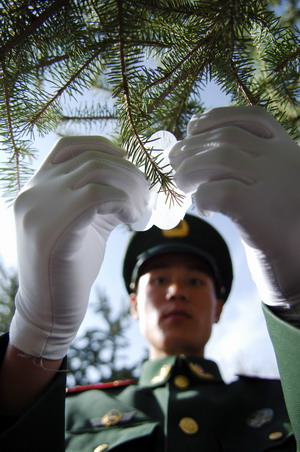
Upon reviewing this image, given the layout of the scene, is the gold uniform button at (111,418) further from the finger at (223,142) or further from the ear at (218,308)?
the finger at (223,142)

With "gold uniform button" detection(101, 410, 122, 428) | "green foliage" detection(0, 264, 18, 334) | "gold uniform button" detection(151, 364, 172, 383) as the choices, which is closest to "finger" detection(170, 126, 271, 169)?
"gold uniform button" detection(101, 410, 122, 428)

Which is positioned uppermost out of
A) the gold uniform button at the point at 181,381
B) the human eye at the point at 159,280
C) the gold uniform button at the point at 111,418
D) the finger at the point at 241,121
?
the finger at the point at 241,121

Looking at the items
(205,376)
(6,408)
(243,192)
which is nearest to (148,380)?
(205,376)

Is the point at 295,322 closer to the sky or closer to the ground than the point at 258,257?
closer to the ground

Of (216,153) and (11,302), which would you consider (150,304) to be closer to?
(216,153)

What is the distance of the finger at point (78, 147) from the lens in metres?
1.15

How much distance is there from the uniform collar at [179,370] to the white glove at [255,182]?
3.49 ft

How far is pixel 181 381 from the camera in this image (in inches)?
78.0

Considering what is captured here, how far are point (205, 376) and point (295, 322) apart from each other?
41.4 inches

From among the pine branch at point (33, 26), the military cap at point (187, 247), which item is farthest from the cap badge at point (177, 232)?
the pine branch at point (33, 26)

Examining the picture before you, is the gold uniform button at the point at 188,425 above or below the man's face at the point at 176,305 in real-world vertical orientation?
below

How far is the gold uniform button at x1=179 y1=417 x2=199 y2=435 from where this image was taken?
1.55m

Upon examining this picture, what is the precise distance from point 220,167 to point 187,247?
150cm

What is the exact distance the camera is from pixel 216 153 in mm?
1013
